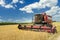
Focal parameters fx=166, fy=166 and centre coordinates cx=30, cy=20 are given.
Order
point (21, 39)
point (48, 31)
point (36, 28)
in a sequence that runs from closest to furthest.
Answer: point (21, 39)
point (48, 31)
point (36, 28)

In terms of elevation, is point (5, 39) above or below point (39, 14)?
below

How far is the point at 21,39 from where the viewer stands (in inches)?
368

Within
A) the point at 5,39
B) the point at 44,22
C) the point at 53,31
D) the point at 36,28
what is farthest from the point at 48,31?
the point at 5,39

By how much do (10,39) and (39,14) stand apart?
8.70m

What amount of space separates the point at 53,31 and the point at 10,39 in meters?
6.48

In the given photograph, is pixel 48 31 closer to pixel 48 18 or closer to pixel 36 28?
pixel 36 28

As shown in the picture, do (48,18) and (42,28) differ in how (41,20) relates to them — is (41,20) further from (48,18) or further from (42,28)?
(42,28)

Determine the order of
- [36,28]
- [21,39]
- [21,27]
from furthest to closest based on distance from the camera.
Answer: [21,27] → [36,28] → [21,39]

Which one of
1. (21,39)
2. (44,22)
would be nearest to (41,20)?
(44,22)

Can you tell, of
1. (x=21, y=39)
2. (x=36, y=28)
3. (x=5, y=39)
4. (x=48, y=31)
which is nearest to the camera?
(x=5, y=39)

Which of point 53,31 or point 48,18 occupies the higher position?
point 48,18

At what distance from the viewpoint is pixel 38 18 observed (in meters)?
17.1

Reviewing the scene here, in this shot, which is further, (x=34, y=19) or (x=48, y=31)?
(x=34, y=19)

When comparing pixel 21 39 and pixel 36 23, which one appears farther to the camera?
pixel 36 23
